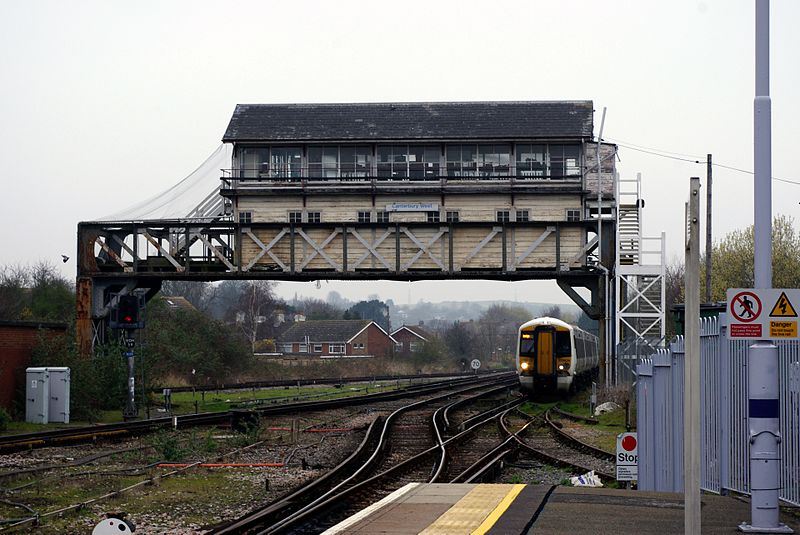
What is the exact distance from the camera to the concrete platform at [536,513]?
31.4 feet

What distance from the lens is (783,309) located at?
9531mm

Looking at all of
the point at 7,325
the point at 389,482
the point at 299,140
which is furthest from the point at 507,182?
the point at 389,482

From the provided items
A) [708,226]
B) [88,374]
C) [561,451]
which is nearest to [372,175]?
[708,226]

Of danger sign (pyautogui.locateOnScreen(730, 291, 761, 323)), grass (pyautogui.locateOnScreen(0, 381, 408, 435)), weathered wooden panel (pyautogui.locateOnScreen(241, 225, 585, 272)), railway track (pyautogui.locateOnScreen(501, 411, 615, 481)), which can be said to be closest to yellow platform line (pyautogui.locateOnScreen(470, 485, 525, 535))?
Answer: danger sign (pyautogui.locateOnScreen(730, 291, 761, 323))

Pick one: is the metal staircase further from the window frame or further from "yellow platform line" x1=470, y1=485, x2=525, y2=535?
"yellow platform line" x1=470, y1=485, x2=525, y2=535

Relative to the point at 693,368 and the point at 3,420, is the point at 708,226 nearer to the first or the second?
the point at 3,420

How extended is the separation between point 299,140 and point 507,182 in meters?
8.23

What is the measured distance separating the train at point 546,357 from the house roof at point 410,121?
753cm

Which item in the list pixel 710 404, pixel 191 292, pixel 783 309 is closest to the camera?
pixel 783 309

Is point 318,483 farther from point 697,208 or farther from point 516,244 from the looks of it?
point 516,244

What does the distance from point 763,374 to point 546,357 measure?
91.0 ft

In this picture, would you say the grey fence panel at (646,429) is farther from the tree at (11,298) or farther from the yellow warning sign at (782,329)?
the tree at (11,298)

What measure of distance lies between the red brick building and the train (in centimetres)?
1648

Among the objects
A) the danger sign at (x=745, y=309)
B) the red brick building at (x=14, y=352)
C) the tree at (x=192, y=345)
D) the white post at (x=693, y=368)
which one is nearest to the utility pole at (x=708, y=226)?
the red brick building at (x=14, y=352)
